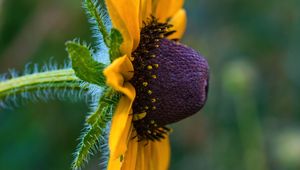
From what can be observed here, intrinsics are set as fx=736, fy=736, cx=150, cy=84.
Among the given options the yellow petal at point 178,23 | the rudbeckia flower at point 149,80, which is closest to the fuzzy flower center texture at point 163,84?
the rudbeckia flower at point 149,80

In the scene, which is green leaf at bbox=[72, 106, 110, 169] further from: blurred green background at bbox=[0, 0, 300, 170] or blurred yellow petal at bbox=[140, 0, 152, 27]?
blurred green background at bbox=[0, 0, 300, 170]

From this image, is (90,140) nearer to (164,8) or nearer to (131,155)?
(131,155)

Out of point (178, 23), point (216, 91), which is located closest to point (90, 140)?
point (178, 23)

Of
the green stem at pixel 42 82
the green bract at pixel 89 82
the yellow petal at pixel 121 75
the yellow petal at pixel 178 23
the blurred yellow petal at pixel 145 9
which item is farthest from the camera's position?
the yellow petal at pixel 178 23

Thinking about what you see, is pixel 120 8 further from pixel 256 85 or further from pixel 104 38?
pixel 256 85

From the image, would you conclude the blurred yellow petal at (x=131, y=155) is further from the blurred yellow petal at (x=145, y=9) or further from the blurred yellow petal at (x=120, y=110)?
the blurred yellow petal at (x=145, y=9)

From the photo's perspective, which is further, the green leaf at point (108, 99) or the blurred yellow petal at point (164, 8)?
the blurred yellow petal at point (164, 8)
